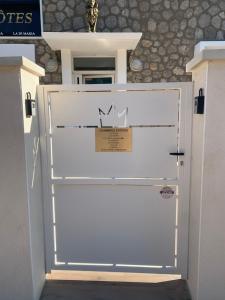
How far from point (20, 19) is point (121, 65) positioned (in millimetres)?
2608

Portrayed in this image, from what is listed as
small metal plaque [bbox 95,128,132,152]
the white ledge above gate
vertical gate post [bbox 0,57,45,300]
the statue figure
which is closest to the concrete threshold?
vertical gate post [bbox 0,57,45,300]

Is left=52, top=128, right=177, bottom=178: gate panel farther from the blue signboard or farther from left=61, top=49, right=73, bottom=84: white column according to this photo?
the blue signboard

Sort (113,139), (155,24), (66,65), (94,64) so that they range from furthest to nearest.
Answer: (94,64), (155,24), (66,65), (113,139)

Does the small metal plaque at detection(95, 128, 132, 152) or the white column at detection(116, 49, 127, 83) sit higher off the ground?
the white column at detection(116, 49, 127, 83)

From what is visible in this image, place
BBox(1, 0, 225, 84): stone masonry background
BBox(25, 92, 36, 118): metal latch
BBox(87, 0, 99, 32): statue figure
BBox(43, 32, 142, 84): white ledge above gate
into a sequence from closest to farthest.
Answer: BBox(25, 92, 36, 118): metal latch
BBox(43, 32, 142, 84): white ledge above gate
BBox(87, 0, 99, 32): statue figure
BBox(1, 0, 225, 84): stone masonry background

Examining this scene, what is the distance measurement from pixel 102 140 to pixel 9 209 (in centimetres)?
89

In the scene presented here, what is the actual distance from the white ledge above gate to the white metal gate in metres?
3.38

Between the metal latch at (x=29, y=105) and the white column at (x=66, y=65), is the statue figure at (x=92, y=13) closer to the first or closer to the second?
the white column at (x=66, y=65)

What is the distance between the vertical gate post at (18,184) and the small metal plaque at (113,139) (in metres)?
0.52

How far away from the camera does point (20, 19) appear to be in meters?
6.13

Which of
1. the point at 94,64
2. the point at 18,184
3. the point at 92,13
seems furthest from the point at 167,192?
the point at 92,13

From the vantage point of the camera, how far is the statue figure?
5.72 meters

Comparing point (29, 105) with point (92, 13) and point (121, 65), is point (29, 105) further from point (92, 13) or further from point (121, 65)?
point (92, 13)

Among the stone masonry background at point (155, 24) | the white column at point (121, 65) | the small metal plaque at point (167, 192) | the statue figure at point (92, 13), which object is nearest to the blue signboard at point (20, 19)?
the stone masonry background at point (155, 24)
